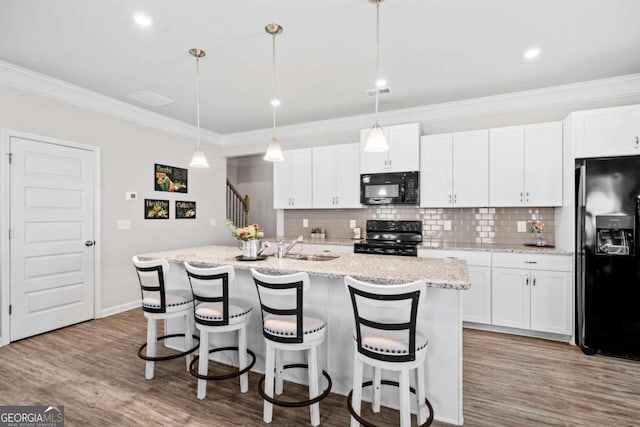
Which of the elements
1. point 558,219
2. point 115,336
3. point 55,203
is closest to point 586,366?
point 558,219

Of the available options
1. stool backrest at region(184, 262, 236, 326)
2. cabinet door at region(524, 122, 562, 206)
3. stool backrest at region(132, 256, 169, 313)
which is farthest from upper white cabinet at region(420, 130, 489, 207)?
stool backrest at region(132, 256, 169, 313)

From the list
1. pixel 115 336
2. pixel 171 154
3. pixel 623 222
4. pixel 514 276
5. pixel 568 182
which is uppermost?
pixel 171 154

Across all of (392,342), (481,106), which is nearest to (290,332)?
(392,342)

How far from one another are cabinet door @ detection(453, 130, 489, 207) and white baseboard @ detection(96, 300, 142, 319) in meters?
4.53

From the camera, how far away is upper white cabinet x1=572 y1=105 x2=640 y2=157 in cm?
307

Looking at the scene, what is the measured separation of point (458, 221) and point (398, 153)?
1220mm

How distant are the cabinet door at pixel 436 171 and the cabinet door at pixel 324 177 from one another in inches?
50.4

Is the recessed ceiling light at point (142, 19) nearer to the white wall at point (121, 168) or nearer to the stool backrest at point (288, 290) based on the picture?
the white wall at point (121, 168)

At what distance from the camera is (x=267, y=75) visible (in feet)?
11.1

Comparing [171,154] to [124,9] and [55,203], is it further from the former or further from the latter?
[124,9]

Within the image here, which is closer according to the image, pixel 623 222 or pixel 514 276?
pixel 623 222

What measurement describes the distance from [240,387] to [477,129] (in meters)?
3.95

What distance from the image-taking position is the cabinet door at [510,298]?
3430 millimetres

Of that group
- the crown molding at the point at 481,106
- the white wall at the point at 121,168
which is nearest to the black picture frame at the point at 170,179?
the white wall at the point at 121,168
